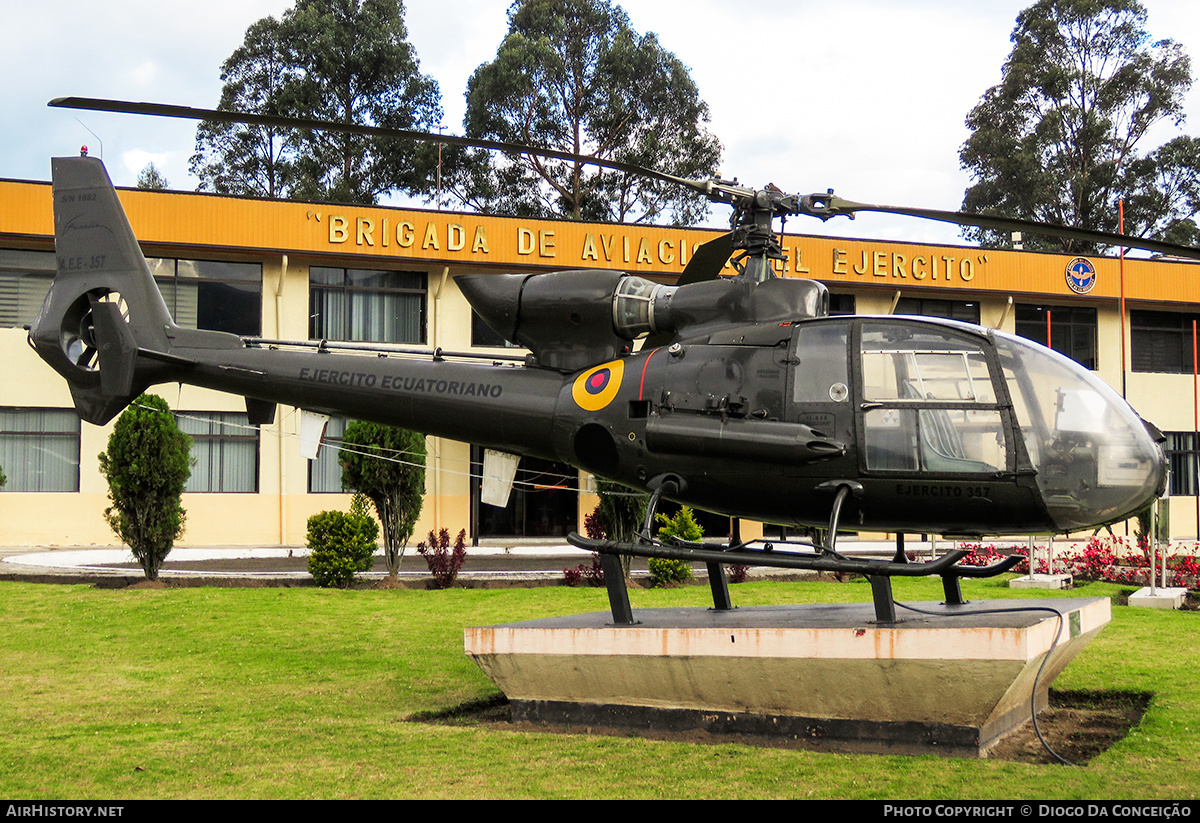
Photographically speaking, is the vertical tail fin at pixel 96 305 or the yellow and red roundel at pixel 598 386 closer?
the yellow and red roundel at pixel 598 386

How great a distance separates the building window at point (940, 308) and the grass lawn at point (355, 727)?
1627 cm

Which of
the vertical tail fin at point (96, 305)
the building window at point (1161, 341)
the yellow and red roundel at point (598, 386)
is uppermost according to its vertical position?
the building window at point (1161, 341)

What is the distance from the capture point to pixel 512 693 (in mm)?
7906

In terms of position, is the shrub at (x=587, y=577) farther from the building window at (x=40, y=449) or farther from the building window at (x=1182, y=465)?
the building window at (x=1182, y=465)

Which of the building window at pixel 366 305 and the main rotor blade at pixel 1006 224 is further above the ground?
the building window at pixel 366 305

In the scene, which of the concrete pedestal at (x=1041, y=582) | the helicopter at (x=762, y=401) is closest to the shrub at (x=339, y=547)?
the helicopter at (x=762, y=401)

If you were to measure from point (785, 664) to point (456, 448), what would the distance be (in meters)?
20.2

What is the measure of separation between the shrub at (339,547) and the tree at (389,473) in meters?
0.60

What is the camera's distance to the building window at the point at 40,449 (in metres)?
24.0

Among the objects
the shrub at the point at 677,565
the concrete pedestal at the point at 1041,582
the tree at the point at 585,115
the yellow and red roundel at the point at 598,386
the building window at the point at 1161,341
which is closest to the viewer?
the yellow and red roundel at the point at 598,386

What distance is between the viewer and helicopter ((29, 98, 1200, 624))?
7152 millimetres

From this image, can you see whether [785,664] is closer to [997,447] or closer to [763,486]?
[763,486]

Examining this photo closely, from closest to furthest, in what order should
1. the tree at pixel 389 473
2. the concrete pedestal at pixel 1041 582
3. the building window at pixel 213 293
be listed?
the concrete pedestal at pixel 1041 582, the tree at pixel 389 473, the building window at pixel 213 293

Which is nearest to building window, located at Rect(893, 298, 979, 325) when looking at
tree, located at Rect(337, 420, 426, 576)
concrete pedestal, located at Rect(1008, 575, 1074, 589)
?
concrete pedestal, located at Rect(1008, 575, 1074, 589)
